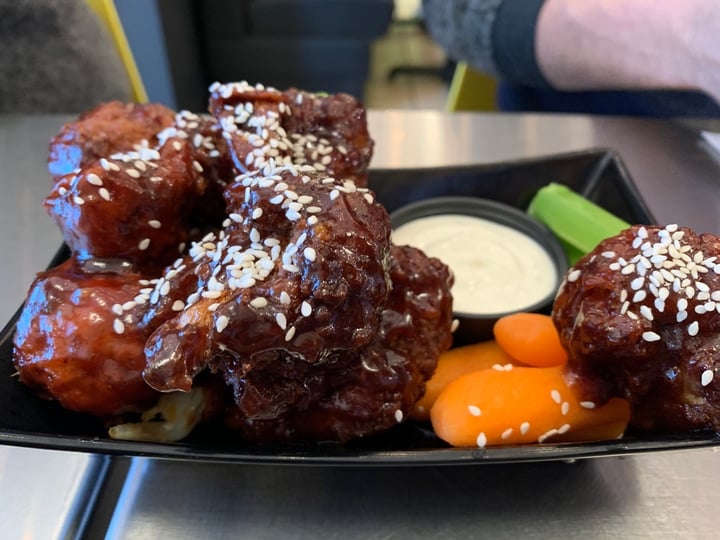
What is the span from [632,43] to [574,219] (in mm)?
927

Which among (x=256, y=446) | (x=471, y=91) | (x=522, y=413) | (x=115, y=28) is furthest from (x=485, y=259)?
(x=115, y=28)

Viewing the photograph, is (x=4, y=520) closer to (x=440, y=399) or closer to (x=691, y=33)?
(x=440, y=399)

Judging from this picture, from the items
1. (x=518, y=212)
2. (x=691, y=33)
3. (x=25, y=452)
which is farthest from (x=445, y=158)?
(x=25, y=452)

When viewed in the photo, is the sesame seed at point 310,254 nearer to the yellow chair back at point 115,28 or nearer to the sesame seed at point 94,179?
the sesame seed at point 94,179

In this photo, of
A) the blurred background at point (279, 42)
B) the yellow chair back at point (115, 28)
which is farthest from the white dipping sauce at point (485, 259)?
the blurred background at point (279, 42)

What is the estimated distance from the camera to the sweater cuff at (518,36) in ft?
7.61

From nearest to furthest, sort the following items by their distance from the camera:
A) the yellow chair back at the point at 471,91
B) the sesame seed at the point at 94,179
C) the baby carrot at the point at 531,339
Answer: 1. the sesame seed at the point at 94,179
2. the baby carrot at the point at 531,339
3. the yellow chair back at the point at 471,91

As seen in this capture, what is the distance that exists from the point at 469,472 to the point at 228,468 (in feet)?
1.58

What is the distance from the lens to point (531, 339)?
1.31m

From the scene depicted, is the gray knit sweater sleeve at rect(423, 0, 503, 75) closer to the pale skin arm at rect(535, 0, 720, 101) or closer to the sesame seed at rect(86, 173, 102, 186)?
the pale skin arm at rect(535, 0, 720, 101)

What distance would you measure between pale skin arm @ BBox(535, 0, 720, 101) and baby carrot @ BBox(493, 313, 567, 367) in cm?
129

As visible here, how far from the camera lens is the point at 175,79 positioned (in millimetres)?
3486

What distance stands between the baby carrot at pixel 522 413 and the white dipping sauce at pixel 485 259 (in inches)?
13.0

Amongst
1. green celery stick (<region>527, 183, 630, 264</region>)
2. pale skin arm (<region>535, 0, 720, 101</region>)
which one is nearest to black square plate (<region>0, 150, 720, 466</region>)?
green celery stick (<region>527, 183, 630, 264</region>)
